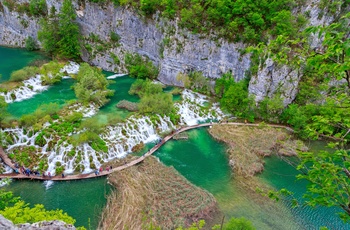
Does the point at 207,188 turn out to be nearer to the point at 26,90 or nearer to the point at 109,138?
the point at 109,138

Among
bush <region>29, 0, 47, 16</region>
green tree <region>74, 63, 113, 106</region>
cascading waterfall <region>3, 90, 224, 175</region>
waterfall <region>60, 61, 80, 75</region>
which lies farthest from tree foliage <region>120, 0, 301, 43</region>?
bush <region>29, 0, 47, 16</region>

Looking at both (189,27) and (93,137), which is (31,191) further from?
(189,27)

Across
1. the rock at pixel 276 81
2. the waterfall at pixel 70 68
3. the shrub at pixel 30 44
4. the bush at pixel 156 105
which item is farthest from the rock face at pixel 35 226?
the shrub at pixel 30 44

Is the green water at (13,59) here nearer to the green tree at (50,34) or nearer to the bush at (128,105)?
the green tree at (50,34)

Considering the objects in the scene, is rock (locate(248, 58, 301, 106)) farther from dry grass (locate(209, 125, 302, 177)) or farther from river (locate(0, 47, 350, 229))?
river (locate(0, 47, 350, 229))

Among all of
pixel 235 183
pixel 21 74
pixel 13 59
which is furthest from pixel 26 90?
pixel 235 183

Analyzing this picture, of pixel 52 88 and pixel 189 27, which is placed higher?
pixel 189 27

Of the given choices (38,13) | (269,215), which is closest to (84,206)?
(269,215)
